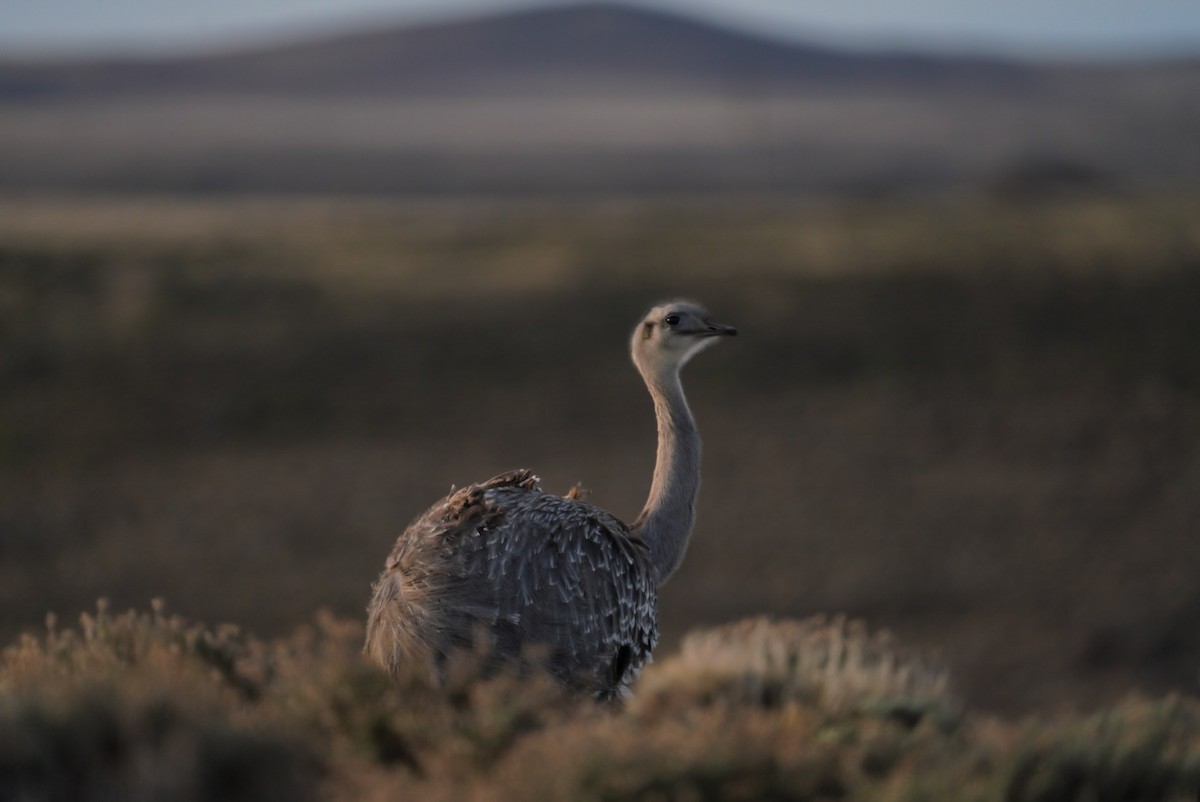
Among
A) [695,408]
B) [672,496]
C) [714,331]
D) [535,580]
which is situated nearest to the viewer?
[535,580]

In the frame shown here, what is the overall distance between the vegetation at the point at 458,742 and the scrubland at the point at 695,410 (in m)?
3.63

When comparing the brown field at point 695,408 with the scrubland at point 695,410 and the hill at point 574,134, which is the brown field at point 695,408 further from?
the hill at point 574,134

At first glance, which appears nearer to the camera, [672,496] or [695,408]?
[672,496]

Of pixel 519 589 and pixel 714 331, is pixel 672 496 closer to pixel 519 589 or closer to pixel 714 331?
pixel 714 331

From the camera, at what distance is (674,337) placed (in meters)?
9.16

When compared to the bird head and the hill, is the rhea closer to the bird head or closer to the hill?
the bird head

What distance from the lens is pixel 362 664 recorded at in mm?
6605

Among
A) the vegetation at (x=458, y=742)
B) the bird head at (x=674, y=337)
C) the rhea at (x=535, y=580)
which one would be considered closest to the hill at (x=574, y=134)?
the bird head at (x=674, y=337)


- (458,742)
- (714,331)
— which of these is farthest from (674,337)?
(458,742)

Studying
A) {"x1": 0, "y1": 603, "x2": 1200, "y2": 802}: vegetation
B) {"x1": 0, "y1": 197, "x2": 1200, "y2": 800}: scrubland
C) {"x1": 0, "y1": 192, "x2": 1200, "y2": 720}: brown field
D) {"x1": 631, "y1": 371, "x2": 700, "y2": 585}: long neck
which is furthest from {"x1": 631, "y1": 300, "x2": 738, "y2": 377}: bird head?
{"x1": 0, "y1": 192, "x2": 1200, "y2": 720}: brown field

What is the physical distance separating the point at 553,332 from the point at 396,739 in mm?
32121

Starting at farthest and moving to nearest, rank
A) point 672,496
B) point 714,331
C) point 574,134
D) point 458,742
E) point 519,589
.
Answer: point 574,134 → point 714,331 → point 672,496 → point 519,589 → point 458,742

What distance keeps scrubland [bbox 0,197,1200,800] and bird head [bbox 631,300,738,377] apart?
6.51 ft

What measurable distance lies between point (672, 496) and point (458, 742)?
3112 millimetres
